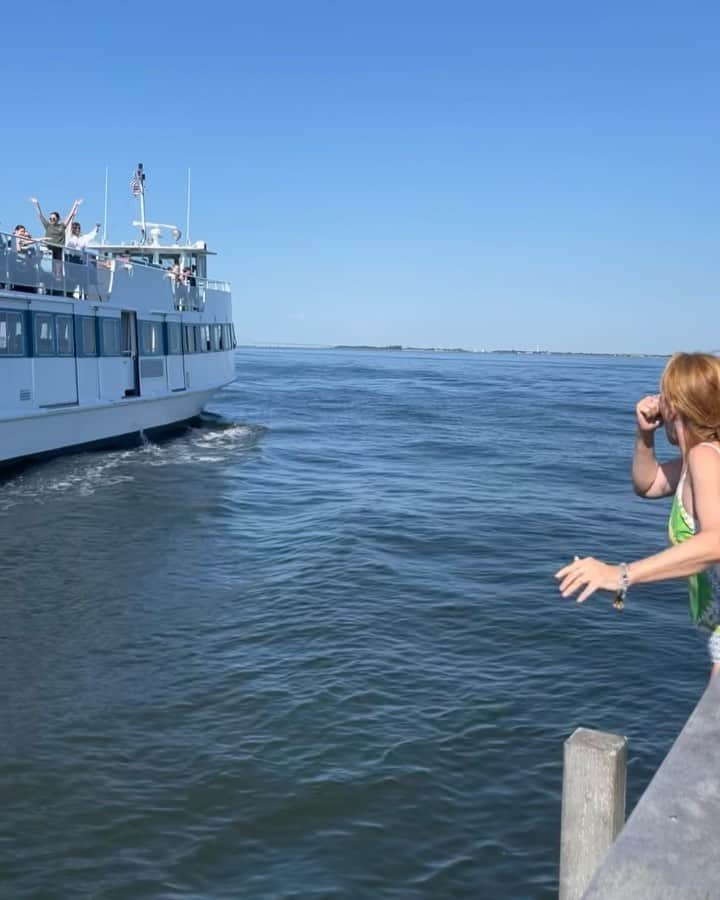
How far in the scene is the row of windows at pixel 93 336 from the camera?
17922 millimetres

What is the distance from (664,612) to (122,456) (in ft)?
50.1

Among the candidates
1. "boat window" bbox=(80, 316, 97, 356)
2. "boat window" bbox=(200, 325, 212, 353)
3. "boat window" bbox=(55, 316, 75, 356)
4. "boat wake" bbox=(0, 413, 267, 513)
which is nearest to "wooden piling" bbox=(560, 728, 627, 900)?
"boat wake" bbox=(0, 413, 267, 513)

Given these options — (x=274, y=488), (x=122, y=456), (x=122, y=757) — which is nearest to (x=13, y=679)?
(x=122, y=757)

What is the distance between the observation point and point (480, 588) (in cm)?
1086

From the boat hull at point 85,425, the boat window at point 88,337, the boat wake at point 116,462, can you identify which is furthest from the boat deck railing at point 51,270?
the boat wake at point 116,462

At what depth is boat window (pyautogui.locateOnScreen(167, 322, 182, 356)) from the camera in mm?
25328

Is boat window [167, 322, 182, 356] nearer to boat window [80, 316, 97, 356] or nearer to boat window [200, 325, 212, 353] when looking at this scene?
boat window [200, 325, 212, 353]

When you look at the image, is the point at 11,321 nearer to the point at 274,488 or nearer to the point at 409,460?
the point at 274,488

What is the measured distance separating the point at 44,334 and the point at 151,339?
5366 mm

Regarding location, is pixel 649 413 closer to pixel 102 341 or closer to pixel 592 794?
pixel 592 794

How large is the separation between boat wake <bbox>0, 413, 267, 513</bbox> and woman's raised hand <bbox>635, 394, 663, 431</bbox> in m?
→ 13.7

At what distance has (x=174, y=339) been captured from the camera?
25656 millimetres

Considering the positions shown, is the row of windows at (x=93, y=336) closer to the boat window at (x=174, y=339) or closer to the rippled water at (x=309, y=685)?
the boat window at (x=174, y=339)

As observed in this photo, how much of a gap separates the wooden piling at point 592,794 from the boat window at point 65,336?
17949 millimetres
